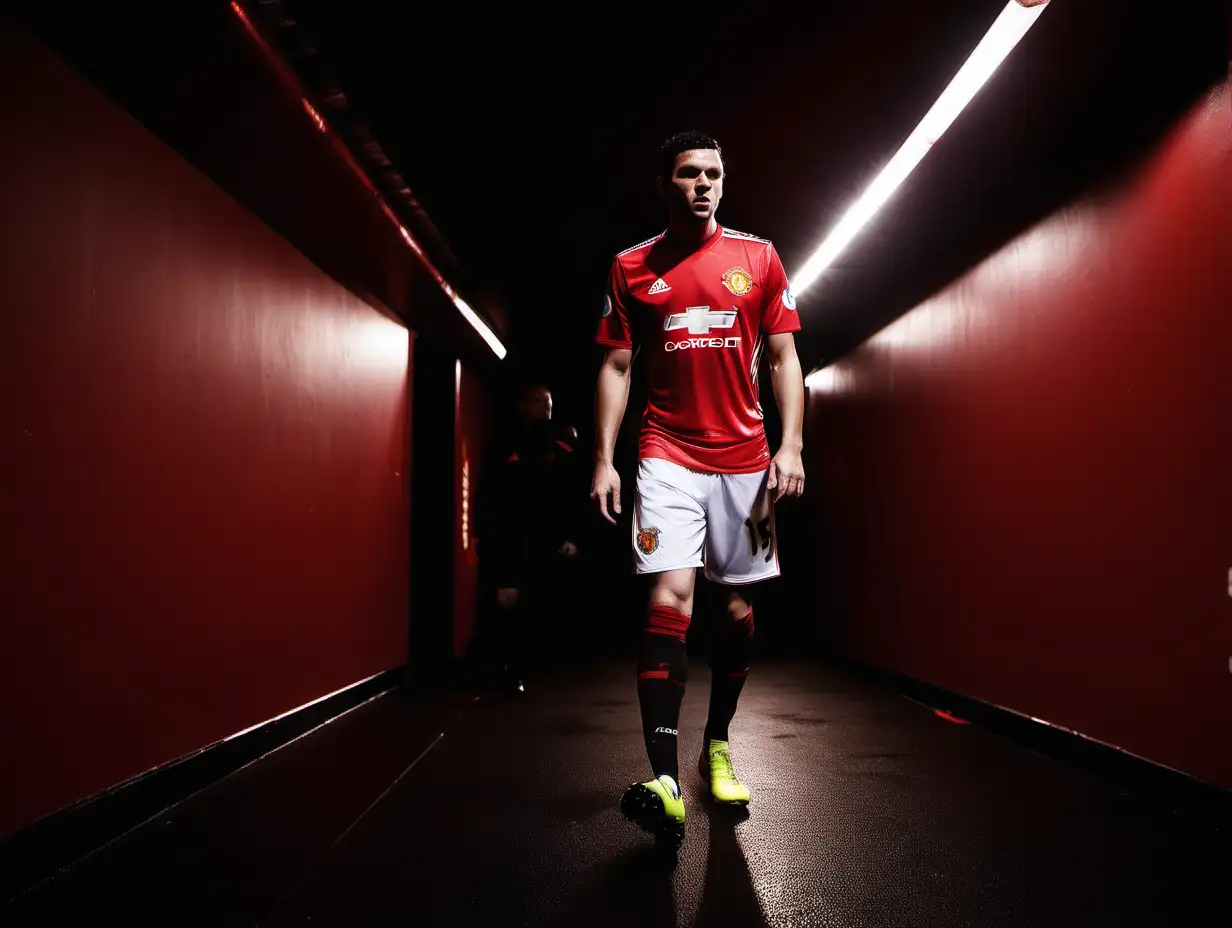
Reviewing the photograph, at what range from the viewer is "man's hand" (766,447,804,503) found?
2.00 metres

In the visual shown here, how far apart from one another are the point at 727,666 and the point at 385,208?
225 centimetres

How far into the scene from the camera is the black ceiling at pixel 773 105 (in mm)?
2391

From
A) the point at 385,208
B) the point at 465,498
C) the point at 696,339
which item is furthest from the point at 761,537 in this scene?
the point at 465,498

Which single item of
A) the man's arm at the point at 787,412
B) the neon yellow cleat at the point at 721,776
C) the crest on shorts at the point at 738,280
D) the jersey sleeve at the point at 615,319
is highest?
the crest on shorts at the point at 738,280

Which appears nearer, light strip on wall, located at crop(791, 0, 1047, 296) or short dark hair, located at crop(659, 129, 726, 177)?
short dark hair, located at crop(659, 129, 726, 177)

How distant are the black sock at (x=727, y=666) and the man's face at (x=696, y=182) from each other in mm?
1015

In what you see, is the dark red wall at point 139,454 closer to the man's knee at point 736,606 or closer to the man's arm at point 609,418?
the man's arm at point 609,418

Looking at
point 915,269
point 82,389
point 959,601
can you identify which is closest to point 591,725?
point 959,601

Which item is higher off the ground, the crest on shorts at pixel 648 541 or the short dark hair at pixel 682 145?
the short dark hair at pixel 682 145

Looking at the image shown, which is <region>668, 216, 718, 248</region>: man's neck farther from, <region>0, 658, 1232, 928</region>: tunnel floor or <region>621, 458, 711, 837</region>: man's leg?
<region>0, 658, 1232, 928</region>: tunnel floor

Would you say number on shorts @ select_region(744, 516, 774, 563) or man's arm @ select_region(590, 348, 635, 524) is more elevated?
man's arm @ select_region(590, 348, 635, 524)

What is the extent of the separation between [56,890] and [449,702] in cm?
243

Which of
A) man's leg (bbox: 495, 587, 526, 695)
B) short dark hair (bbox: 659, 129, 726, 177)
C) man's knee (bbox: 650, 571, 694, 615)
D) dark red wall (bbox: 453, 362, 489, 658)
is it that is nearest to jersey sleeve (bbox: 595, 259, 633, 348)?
short dark hair (bbox: 659, 129, 726, 177)

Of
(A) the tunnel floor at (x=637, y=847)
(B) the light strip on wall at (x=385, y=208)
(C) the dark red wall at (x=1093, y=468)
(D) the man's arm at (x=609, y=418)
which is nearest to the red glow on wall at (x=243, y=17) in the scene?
(B) the light strip on wall at (x=385, y=208)
